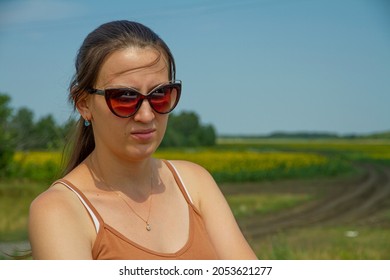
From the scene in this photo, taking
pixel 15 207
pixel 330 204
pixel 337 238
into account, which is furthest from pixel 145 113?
pixel 330 204

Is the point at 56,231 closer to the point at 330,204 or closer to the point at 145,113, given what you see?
the point at 145,113

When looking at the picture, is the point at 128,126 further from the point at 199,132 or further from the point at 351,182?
the point at 199,132

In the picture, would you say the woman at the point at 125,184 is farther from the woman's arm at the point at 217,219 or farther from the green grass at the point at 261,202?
the green grass at the point at 261,202

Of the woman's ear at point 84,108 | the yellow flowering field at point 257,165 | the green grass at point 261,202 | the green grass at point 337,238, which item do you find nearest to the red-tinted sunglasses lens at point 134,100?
the woman's ear at point 84,108

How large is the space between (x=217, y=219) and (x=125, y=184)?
0.26 metres

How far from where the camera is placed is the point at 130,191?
64.6 inches

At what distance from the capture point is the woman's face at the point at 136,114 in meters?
1.48

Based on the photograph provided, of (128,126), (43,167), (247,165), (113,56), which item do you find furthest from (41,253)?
(247,165)

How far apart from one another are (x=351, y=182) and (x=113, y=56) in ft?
77.7

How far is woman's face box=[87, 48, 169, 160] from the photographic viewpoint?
148 centimetres

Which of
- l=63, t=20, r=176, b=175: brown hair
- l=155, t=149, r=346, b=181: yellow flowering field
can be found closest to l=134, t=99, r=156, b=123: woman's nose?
l=63, t=20, r=176, b=175: brown hair

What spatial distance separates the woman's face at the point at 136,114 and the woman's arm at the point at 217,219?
23cm

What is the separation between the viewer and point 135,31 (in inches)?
59.6

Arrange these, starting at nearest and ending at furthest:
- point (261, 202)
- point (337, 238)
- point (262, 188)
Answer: point (337, 238), point (261, 202), point (262, 188)
